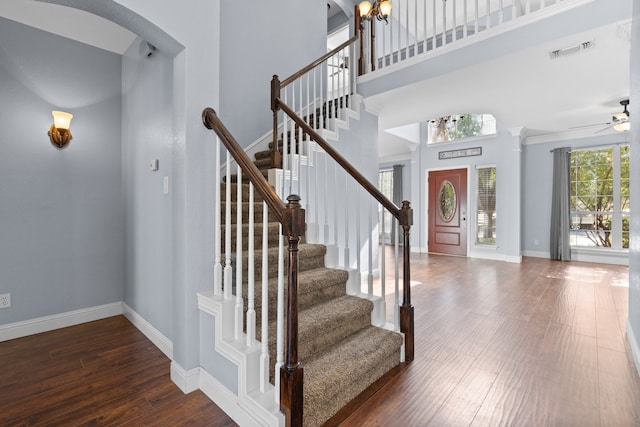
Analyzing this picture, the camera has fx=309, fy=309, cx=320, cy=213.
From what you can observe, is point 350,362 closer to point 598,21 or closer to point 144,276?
point 144,276

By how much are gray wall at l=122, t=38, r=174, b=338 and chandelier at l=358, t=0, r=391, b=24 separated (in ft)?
8.89

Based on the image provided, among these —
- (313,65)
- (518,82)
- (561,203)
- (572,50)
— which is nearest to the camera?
(572,50)

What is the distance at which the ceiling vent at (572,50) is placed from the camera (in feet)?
10.1

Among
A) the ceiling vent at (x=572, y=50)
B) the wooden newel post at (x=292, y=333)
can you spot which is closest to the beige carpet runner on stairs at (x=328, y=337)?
the wooden newel post at (x=292, y=333)

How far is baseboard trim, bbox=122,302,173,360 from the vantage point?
2.39 meters

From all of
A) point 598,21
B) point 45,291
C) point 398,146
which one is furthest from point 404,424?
point 398,146

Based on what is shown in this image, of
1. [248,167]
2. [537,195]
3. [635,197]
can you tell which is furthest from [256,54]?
[537,195]

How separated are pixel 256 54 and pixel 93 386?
12.8 ft

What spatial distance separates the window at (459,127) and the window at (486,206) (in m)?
0.91

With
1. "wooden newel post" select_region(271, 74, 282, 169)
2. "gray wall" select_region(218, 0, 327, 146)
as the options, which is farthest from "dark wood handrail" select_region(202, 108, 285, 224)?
"gray wall" select_region(218, 0, 327, 146)

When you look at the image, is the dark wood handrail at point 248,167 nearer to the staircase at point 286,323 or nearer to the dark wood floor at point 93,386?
the staircase at point 286,323

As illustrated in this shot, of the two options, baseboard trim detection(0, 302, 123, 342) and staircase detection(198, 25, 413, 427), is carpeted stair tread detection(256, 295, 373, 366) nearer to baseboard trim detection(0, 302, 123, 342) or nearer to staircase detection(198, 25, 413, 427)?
staircase detection(198, 25, 413, 427)

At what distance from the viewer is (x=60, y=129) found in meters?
2.83

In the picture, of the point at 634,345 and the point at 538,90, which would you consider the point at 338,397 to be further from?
the point at 538,90
